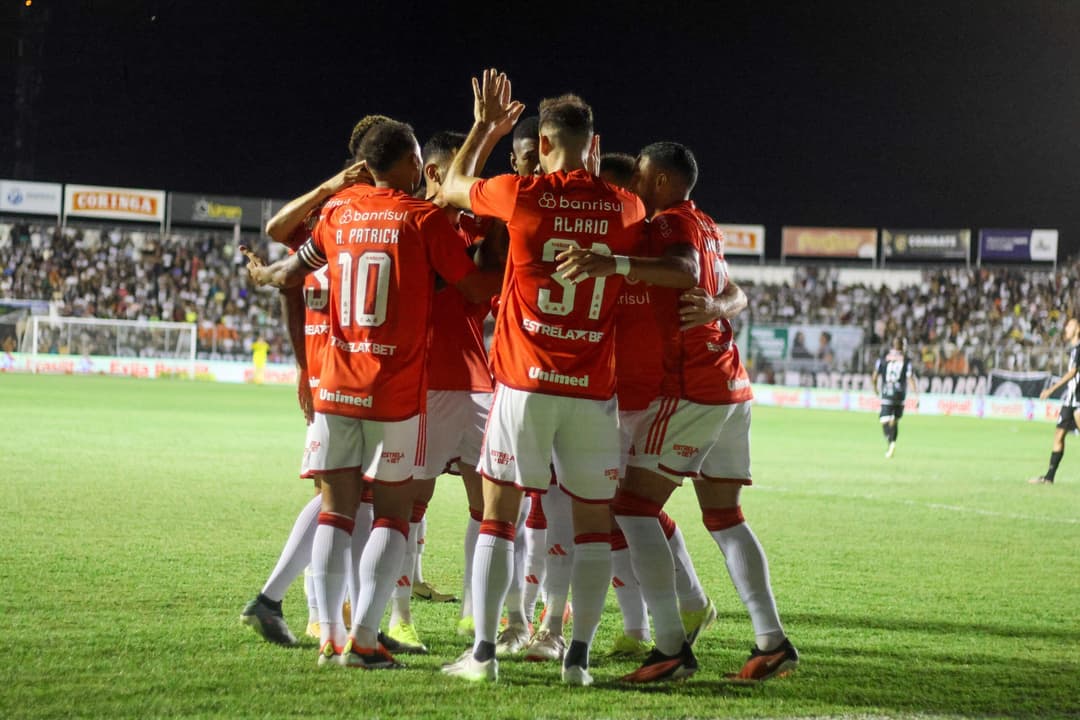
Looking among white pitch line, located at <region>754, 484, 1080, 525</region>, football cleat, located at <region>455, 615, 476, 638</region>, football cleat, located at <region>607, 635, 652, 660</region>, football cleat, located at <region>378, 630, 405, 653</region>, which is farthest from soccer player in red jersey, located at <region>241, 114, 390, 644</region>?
white pitch line, located at <region>754, 484, 1080, 525</region>

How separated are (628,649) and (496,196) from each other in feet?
7.92

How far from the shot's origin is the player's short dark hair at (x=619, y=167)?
6.11 metres

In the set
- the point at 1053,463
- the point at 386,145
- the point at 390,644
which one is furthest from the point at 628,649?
the point at 1053,463

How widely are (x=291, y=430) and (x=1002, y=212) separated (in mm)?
53715

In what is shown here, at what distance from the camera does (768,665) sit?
5.19m

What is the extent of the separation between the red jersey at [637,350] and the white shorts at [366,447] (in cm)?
103

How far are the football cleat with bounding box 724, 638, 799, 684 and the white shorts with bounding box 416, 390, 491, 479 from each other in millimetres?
1768

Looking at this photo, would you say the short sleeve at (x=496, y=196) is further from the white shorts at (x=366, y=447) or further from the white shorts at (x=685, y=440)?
the white shorts at (x=685, y=440)

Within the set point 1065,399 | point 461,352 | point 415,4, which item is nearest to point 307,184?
point 415,4

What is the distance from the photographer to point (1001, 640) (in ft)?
20.4

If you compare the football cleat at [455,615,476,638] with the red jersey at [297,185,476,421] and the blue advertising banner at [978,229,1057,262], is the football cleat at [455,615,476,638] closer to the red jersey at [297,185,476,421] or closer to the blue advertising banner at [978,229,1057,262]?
the red jersey at [297,185,476,421]

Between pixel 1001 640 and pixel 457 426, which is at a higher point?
pixel 457 426

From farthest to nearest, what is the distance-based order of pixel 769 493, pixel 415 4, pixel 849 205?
pixel 849 205
pixel 415 4
pixel 769 493

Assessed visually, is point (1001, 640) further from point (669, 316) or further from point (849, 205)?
point (849, 205)
